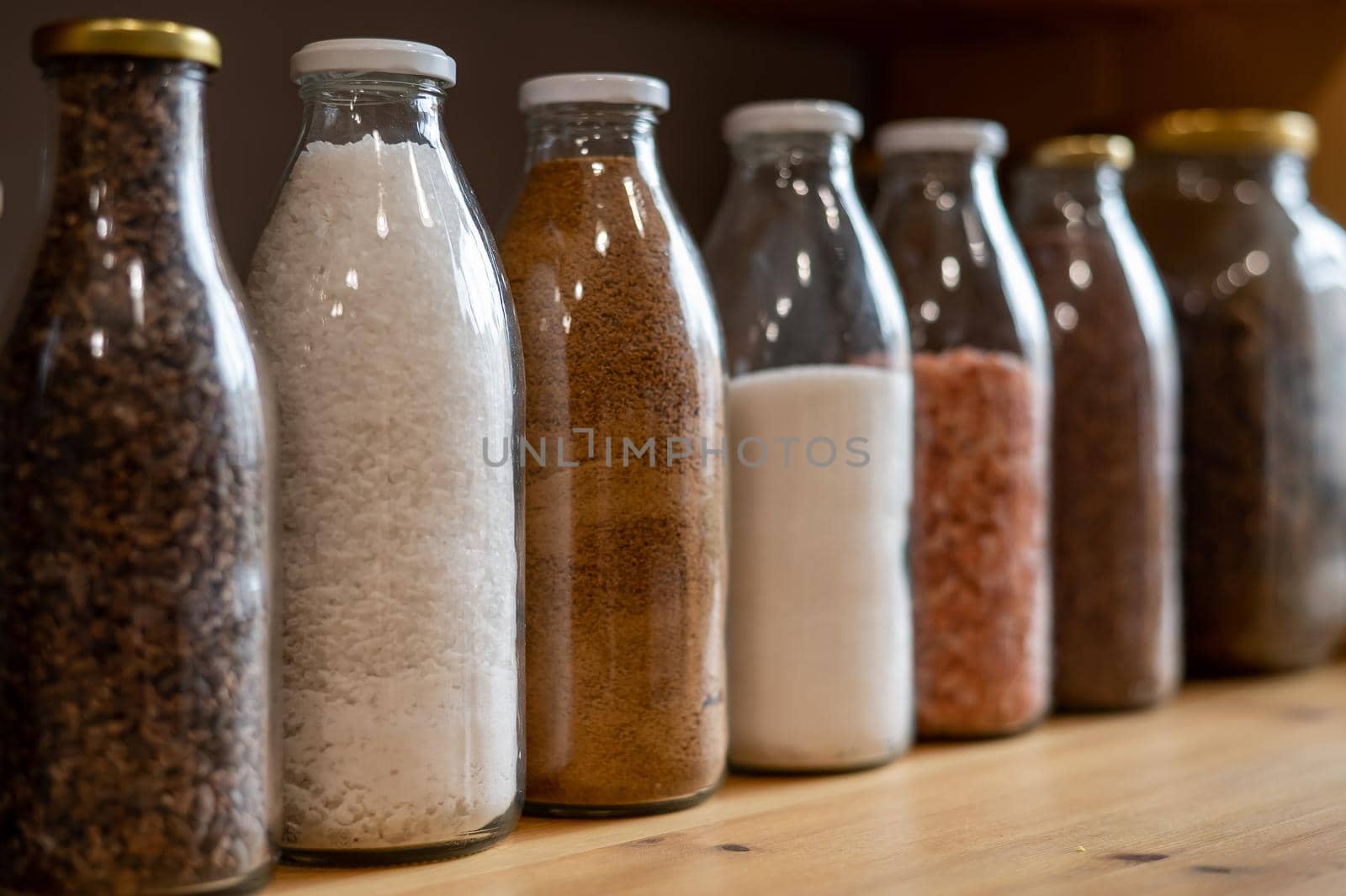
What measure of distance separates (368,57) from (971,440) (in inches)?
17.2

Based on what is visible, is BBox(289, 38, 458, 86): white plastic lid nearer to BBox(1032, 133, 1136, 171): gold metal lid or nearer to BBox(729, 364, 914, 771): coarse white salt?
BBox(729, 364, 914, 771): coarse white salt

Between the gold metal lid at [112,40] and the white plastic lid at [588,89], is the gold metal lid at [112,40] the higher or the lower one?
the lower one

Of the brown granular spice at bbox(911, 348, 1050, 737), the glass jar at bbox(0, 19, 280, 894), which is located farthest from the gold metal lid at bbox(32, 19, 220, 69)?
the brown granular spice at bbox(911, 348, 1050, 737)

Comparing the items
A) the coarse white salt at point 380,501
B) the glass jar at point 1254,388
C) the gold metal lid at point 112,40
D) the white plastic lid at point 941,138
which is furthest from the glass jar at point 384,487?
the glass jar at point 1254,388

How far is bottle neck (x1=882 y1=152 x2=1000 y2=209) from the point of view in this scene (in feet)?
3.22

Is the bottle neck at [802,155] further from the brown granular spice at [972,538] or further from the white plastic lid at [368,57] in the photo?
the white plastic lid at [368,57]

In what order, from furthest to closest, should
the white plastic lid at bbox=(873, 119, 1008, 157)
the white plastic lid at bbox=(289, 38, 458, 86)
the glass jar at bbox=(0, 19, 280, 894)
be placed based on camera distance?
the white plastic lid at bbox=(873, 119, 1008, 157) < the white plastic lid at bbox=(289, 38, 458, 86) < the glass jar at bbox=(0, 19, 280, 894)

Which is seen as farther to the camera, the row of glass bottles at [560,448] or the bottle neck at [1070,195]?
the bottle neck at [1070,195]

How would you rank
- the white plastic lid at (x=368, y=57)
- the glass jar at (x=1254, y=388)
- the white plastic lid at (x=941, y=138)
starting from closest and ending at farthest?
the white plastic lid at (x=368, y=57)
the white plastic lid at (x=941, y=138)
the glass jar at (x=1254, y=388)

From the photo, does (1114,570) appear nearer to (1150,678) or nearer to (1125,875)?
(1150,678)

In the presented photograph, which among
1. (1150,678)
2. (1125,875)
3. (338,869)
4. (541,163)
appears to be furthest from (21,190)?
(1150,678)

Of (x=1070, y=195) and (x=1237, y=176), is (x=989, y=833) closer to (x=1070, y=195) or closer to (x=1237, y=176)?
(x=1070, y=195)

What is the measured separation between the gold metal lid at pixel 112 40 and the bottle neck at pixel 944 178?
52cm

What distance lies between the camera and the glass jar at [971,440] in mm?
933
